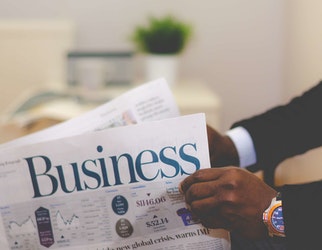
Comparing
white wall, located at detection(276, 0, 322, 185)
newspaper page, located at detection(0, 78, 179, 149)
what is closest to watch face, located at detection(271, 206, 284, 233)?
newspaper page, located at detection(0, 78, 179, 149)

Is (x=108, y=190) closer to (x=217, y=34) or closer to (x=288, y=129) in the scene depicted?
(x=288, y=129)

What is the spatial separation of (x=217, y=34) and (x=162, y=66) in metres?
0.44

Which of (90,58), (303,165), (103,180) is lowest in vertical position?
(303,165)

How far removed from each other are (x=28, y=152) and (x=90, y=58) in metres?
1.42

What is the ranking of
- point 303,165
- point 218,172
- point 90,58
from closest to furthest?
point 218,172, point 303,165, point 90,58

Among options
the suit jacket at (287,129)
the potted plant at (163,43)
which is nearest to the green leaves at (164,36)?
the potted plant at (163,43)

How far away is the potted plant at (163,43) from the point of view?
6.38ft

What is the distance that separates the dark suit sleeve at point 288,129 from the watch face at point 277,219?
14.8 inches

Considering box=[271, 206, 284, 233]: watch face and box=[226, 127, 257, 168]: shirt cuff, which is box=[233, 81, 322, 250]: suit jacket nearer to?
box=[226, 127, 257, 168]: shirt cuff

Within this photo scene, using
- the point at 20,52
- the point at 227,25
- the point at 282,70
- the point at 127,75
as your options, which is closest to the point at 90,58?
the point at 127,75

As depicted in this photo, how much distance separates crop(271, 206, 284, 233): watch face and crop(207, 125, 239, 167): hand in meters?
0.33

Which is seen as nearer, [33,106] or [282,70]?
[33,106]

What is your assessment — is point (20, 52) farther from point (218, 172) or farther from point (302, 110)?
point (218, 172)

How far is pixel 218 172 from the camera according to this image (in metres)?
0.61
